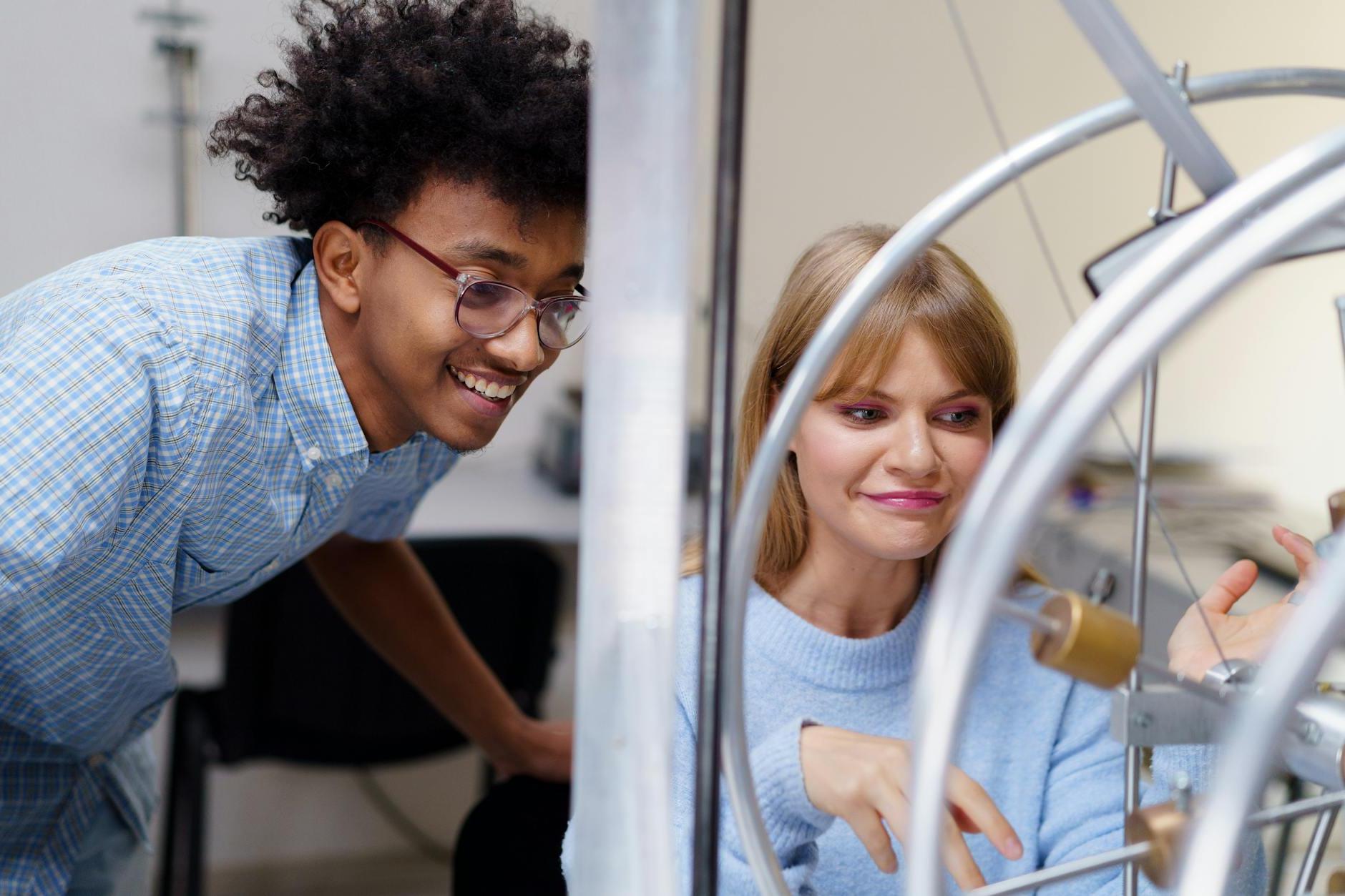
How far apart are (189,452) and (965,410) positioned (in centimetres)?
59

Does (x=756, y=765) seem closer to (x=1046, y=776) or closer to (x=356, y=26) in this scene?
(x=1046, y=776)

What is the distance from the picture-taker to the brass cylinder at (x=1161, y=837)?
40 cm

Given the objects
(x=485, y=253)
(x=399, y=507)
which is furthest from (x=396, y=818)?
(x=485, y=253)

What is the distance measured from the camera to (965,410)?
0.96 metres

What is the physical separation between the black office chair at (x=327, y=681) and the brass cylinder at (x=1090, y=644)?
153cm

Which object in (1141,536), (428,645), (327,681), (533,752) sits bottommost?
(327,681)

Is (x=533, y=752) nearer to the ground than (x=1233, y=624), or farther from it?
nearer to the ground

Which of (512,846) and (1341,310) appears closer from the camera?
(1341,310)

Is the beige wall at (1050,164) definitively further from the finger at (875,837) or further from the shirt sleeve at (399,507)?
the finger at (875,837)

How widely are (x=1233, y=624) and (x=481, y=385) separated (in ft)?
1.87

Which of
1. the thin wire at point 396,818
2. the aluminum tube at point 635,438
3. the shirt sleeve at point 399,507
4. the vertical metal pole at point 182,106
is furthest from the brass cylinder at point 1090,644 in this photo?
the thin wire at point 396,818

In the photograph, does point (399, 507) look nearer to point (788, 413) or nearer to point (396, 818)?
point (788, 413)

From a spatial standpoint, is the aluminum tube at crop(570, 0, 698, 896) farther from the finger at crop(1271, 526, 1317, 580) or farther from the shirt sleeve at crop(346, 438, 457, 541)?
the shirt sleeve at crop(346, 438, 457, 541)

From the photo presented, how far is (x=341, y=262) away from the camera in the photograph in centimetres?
101
